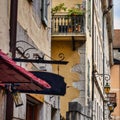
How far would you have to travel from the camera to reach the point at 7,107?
8.42 meters

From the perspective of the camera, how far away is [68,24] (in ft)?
76.2

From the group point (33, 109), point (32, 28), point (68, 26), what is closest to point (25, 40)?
point (32, 28)

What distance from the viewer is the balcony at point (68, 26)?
22938 mm

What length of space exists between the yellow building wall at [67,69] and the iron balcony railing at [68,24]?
2.03ft

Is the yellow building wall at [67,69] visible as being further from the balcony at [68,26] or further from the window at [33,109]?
the window at [33,109]

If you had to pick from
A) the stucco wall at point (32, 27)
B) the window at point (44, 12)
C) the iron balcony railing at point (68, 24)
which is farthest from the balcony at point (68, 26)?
the window at point (44, 12)

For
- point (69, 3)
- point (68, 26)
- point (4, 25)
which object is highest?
point (69, 3)

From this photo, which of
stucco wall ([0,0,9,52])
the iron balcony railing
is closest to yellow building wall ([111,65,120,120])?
the iron balcony railing

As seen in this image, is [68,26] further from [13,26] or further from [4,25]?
[4,25]

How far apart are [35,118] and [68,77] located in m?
10.9

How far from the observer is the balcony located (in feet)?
75.3

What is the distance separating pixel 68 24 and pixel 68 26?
0.32ft

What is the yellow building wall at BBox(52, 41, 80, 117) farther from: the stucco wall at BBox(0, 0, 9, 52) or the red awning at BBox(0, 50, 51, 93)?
the red awning at BBox(0, 50, 51, 93)

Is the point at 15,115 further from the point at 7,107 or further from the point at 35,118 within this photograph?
the point at 35,118
